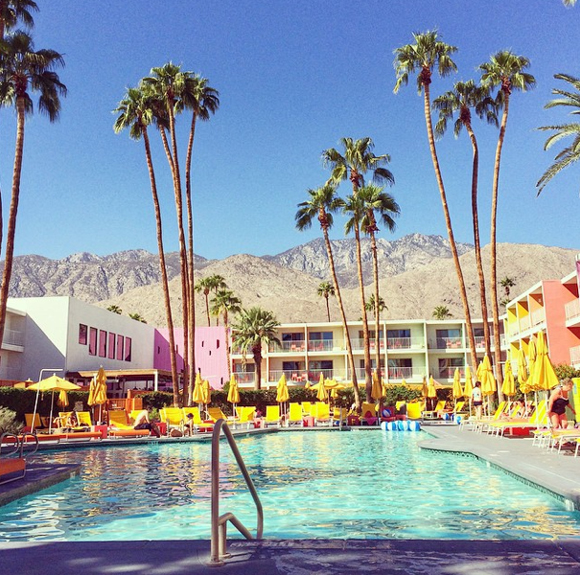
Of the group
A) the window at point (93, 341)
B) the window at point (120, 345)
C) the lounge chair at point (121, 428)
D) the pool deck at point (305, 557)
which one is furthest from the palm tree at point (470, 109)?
the pool deck at point (305, 557)

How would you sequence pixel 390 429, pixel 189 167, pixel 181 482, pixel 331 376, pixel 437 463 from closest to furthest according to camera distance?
pixel 181 482, pixel 437 463, pixel 390 429, pixel 189 167, pixel 331 376

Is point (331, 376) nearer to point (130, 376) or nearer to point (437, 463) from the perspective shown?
point (130, 376)

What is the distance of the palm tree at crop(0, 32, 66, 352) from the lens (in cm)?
2114

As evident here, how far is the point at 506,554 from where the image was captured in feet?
13.5

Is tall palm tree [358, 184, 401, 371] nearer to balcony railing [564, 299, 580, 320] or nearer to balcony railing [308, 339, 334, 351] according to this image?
balcony railing [564, 299, 580, 320]

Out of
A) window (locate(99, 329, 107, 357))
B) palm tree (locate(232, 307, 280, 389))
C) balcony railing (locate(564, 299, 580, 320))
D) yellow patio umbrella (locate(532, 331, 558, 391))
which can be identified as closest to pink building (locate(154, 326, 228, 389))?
palm tree (locate(232, 307, 280, 389))

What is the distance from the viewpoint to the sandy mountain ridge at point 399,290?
445 ft

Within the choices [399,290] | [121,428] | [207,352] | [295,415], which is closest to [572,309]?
[295,415]

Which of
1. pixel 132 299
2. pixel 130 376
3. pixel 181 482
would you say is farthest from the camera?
pixel 132 299

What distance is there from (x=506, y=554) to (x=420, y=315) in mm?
138596

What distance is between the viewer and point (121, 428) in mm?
19781

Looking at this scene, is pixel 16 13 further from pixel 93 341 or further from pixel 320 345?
pixel 320 345

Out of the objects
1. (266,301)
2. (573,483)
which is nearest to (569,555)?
(573,483)

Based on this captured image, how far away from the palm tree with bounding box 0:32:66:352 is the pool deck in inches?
721
